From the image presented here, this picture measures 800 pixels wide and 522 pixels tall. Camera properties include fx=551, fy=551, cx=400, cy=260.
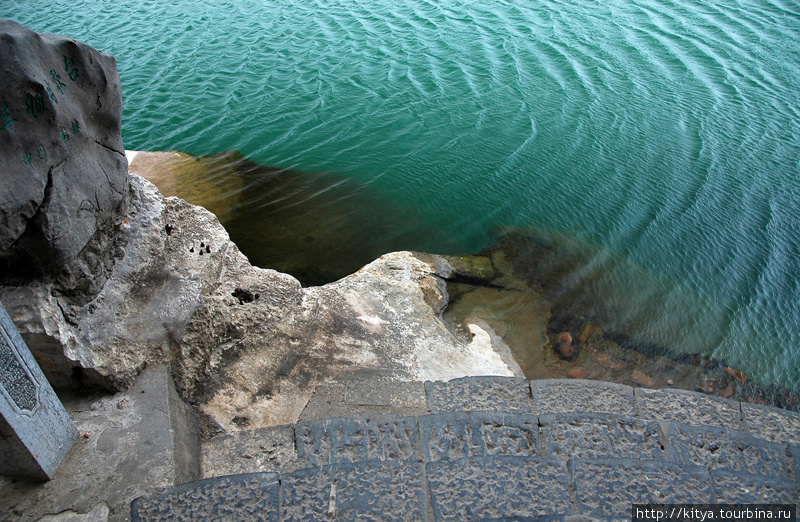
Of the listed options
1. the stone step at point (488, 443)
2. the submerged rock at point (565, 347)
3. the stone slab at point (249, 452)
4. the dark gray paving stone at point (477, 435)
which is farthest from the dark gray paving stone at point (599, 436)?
the submerged rock at point (565, 347)

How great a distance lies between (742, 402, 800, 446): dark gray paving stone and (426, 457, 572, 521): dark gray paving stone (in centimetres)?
149

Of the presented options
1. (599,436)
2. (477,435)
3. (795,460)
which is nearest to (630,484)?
(599,436)

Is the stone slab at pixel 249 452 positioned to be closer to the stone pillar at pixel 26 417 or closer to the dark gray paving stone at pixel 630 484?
the stone pillar at pixel 26 417

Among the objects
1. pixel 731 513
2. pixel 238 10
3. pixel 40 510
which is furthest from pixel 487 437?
pixel 238 10

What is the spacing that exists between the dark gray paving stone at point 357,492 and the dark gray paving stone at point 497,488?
120 millimetres

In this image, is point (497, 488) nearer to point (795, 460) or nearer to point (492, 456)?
point (492, 456)

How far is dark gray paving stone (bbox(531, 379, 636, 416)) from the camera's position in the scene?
3693 millimetres

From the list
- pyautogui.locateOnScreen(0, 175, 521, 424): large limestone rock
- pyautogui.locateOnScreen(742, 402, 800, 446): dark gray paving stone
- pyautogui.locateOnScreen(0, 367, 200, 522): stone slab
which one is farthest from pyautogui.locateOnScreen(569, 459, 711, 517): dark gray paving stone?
pyautogui.locateOnScreen(0, 367, 200, 522): stone slab

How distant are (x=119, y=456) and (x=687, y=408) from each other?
359 centimetres

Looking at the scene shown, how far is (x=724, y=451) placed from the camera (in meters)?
3.47

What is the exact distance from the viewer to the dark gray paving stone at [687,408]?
371 cm

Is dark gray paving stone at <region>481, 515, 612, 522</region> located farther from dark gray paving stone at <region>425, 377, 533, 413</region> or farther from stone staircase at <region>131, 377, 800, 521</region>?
dark gray paving stone at <region>425, 377, 533, 413</region>

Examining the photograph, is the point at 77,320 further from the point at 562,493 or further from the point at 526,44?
the point at 526,44

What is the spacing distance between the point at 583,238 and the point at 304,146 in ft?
14.6
